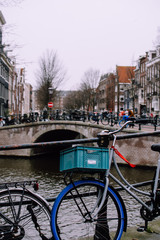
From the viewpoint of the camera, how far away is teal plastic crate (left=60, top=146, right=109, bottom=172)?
2.19 m

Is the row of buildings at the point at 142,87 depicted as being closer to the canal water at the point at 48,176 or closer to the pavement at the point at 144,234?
the canal water at the point at 48,176

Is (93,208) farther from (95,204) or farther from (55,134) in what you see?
(55,134)

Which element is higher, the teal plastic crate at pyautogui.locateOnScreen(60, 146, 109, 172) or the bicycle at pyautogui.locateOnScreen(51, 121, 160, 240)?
the teal plastic crate at pyautogui.locateOnScreen(60, 146, 109, 172)

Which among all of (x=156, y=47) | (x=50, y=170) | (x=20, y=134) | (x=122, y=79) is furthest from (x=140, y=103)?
(x=50, y=170)

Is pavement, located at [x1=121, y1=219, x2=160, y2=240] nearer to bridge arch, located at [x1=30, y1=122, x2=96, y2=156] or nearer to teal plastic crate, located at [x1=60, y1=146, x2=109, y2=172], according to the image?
teal plastic crate, located at [x1=60, y1=146, x2=109, y2=172]

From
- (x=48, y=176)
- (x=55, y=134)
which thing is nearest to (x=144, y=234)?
(x=48, y=176)

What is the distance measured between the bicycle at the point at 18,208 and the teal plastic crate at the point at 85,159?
0.28 meters

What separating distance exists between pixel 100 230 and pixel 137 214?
5.36m

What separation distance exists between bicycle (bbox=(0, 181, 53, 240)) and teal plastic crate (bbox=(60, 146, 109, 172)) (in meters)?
0.28

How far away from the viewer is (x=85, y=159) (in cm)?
221

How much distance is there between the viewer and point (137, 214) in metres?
7.44

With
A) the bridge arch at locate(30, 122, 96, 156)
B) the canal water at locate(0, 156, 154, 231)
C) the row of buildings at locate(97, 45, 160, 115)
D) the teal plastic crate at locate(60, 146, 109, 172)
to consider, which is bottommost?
the canal water at locate(0, 156, 154, 231)

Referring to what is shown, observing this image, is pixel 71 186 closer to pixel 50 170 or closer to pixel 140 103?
pixel 50 170

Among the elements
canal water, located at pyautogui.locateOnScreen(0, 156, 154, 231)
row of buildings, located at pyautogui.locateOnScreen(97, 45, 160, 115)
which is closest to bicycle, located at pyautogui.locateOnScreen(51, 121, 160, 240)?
canal water, located at pyautogui.locateOnScreen(0, 156, 154, 231)
